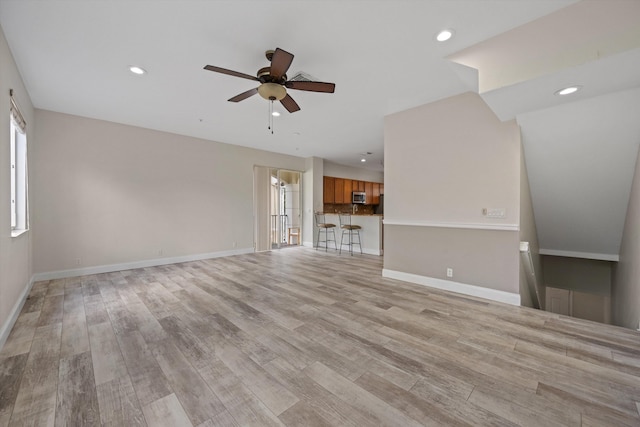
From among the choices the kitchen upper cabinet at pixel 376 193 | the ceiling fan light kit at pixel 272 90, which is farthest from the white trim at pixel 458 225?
the kitchen upper cabinet at pixel 376 193

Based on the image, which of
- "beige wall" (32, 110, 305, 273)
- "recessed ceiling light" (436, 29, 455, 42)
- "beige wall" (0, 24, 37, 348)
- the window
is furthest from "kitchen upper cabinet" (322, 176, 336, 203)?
"beige wall" (0, 24, 37, 348)

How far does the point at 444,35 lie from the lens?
2.23 meters

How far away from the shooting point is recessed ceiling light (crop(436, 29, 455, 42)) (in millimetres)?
2183

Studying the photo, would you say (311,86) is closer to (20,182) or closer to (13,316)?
(13,316)

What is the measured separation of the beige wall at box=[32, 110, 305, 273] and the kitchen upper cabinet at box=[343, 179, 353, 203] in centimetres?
385

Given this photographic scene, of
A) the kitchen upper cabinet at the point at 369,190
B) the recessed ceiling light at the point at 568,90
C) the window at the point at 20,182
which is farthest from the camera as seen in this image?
the kitchen upper cabinet at the point at 369,190

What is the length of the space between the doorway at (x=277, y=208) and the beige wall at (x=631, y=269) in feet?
21.4

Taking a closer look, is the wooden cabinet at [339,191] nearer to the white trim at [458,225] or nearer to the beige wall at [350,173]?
the beige wall at [350,173]

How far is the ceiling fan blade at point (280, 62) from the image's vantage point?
6.64 ft

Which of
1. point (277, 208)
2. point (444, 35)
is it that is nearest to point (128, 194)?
point (277, 208)

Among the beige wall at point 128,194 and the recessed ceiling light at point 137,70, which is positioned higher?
the recessed ceiling light at point 137,70

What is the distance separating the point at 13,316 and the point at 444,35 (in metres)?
5.17

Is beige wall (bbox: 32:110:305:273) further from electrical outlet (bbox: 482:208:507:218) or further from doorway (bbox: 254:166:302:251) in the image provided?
electrical outlet (bbox: 482:208:507:218)

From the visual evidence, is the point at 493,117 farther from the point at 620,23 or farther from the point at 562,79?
the point at 620,23
